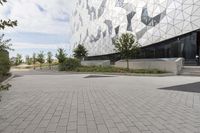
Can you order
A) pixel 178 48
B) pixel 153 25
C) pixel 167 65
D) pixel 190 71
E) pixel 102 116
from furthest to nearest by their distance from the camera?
pixel 153 25 → pixel 178 48 → pixel 167 65 → pixel 190 71 → pixel 102 116

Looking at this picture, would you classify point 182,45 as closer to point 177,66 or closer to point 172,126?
point 177,66

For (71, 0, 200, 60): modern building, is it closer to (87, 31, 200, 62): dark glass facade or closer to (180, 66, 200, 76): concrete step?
(87, 31, 200, 62): dark glass facade

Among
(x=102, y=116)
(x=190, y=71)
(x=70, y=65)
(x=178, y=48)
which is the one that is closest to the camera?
(x=102, y=116)

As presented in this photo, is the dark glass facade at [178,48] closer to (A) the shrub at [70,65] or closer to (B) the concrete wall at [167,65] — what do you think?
(B) the concrete wall at [167,65]

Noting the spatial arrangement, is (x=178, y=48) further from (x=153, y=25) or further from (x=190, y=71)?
(x=190, y=71)

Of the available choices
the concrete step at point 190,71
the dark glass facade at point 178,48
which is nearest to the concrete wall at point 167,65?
the concrete step at point 190,71

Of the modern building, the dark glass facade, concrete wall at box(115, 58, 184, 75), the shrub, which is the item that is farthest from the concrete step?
the shrub

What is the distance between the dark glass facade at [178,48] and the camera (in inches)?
1228

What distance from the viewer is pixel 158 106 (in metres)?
8.39

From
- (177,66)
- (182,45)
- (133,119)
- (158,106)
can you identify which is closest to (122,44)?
(177,66)

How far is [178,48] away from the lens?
107ft

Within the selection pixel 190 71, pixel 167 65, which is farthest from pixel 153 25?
pixel 190 71

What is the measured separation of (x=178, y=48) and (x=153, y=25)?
4925mm

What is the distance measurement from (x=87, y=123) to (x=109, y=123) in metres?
0.52
